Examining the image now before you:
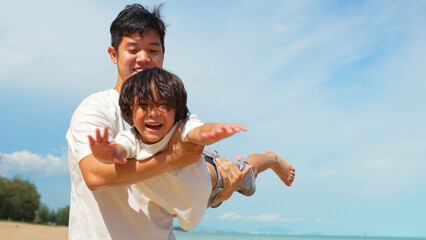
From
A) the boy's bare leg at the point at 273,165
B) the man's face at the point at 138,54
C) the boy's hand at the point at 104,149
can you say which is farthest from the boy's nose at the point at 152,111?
the boy's bare leg at the point at 273,165

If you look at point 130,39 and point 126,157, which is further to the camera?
point 130,39

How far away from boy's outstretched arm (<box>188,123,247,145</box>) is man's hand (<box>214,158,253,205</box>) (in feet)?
3.05

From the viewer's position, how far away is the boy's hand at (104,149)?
192 cm

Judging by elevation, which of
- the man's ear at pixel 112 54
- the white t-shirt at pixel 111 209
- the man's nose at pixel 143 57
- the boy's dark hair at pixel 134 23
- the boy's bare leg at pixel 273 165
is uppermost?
A: the boy's dark hair at pixel 134 23

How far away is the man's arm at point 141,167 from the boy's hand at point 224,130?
0.22 meters

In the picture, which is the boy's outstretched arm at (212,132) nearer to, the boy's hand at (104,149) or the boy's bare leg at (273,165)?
the boy's hand at (104,149)

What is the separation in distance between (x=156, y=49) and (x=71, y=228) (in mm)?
1346

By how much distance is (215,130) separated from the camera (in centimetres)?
198

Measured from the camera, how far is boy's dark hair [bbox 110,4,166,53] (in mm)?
3031

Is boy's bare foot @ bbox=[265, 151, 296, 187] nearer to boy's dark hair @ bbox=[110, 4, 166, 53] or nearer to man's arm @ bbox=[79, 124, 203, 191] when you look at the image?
boy's dark hair @ bbox=[110, 4, 166, 53]

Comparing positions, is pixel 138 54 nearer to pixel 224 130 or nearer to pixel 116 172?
pixel 116 172

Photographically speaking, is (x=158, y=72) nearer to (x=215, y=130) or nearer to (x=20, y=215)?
(x=215, y=130)

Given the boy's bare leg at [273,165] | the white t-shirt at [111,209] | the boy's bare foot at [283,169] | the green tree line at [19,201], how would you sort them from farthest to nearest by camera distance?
the green tree line at [19,201], the boy's bare foot at [283,169], the boy's bare leg at [273,165], the white t-shirt at [111,209]

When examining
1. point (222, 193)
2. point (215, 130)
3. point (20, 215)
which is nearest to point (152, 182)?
point (215, 130)
